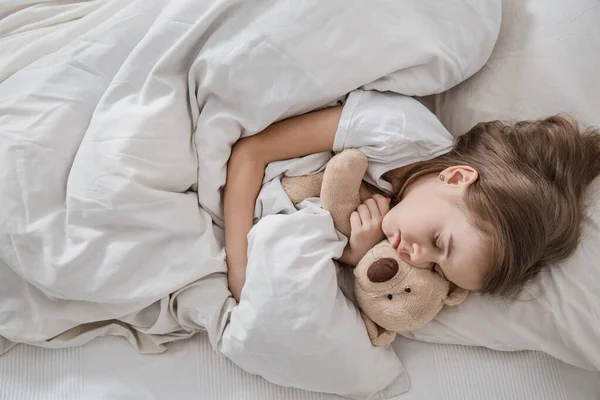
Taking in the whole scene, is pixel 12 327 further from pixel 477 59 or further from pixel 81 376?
pixel 477 59

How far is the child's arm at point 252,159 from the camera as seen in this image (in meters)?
0.98

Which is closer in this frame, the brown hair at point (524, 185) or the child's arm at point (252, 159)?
the brown hair at point (524, 185)

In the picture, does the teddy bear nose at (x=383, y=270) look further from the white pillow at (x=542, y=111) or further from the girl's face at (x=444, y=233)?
the white pillow at (x=542, y=111)

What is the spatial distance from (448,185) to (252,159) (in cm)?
32

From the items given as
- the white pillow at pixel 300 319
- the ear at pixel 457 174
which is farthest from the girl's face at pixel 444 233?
the white pillow at pixel 300 319

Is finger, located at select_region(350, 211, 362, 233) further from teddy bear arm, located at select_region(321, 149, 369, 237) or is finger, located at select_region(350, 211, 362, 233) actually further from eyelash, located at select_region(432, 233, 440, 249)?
eyelash, located at select_region(432, 233, 440, 249)

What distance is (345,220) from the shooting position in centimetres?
97

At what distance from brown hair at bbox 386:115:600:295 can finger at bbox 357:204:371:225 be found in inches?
2.7

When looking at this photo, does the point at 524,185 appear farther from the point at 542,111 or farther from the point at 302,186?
the point at 302,186

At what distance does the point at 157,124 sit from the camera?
944 millimetres

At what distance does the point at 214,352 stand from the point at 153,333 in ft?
0.34

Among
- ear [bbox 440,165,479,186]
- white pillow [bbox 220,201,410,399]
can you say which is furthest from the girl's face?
white pillow [bbox 220,201,410,399]

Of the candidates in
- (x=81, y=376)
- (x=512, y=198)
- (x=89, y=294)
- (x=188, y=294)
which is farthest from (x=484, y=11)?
(x=81, y=376)

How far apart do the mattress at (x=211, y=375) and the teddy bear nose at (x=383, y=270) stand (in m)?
0.19
